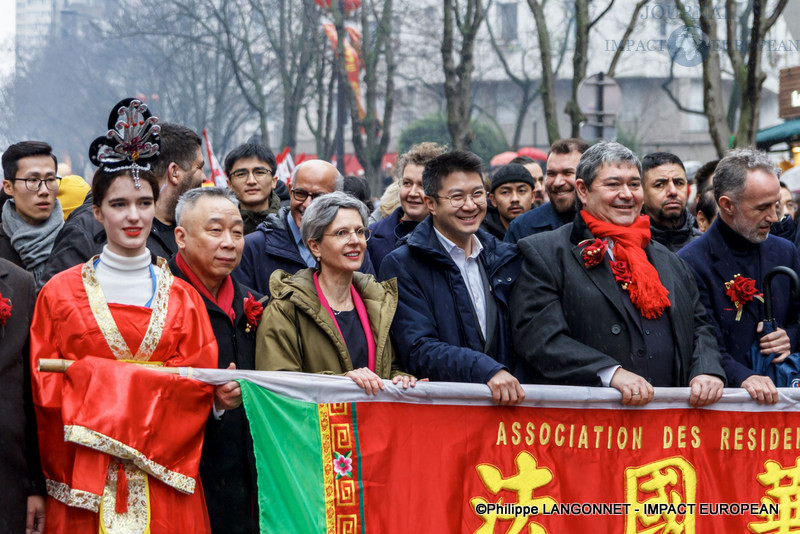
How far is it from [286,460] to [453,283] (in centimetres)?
114

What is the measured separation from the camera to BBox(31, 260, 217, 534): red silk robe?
3823mm

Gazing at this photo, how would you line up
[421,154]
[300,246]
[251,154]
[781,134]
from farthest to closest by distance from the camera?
[781,134] → [251,154] → [421,154] → [300,246]

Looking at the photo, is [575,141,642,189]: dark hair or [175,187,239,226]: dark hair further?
[575,141,642,189]: dark hair

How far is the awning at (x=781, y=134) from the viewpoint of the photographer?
57.9 ft

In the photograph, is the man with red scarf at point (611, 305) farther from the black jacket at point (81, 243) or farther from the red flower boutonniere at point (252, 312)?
the black jacket at point (81, 243)

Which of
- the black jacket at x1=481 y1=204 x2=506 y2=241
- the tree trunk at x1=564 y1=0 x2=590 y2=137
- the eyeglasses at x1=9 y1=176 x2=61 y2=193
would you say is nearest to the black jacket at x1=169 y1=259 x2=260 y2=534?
the eyeglasses at x1=9 y1=176 x2=61 y2=193

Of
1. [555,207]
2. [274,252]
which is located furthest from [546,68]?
[274,252]

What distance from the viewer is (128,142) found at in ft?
13.7

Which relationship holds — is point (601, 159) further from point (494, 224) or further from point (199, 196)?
point (494, 224)

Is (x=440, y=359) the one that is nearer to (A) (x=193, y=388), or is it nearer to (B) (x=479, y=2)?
(A) (x=193, y=388)

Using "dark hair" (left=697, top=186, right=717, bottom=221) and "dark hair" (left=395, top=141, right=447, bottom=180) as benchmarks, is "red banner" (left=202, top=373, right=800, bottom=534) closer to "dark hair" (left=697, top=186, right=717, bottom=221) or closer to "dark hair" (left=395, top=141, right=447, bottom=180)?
"dark hair" (left=697, top=186, right=717, bottom=221)

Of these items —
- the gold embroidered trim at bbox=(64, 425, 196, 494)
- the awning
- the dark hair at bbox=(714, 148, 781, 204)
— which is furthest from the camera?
the awning

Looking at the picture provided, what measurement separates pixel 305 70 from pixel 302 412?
80.9ft

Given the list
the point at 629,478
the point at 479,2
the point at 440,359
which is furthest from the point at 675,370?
the point at 479,2
